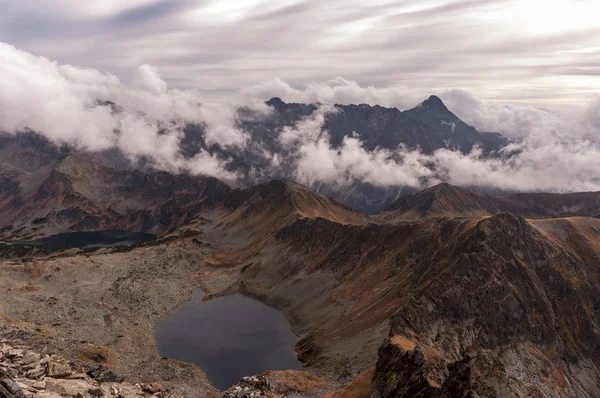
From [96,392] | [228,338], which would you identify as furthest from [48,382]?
[228,338]

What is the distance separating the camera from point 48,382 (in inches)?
2212

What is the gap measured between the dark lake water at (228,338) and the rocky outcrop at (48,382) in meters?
45.8

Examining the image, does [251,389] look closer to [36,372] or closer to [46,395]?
[36,372]

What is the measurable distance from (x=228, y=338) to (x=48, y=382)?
99.6m

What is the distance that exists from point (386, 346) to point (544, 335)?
213 ft

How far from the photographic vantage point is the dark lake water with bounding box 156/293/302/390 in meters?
128

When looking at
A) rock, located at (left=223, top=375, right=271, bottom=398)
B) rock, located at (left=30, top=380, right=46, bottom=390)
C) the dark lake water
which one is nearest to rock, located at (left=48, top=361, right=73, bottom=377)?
rock, located at (left=30, top=380, right=46, bottom=390)

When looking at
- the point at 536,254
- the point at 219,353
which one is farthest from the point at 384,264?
the point at 219,353

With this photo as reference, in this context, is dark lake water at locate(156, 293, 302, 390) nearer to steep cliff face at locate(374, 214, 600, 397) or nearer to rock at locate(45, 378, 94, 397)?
steep cliff face at locate(374, 214, 600, 397)

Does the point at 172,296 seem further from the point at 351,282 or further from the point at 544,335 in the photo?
the point at 544,335

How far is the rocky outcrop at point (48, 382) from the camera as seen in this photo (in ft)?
162

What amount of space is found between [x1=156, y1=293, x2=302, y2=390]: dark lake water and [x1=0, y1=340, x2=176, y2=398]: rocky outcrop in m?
45.8

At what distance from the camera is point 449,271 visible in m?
122

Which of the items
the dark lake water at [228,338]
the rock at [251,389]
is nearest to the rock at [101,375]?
the rock at [251,389]
